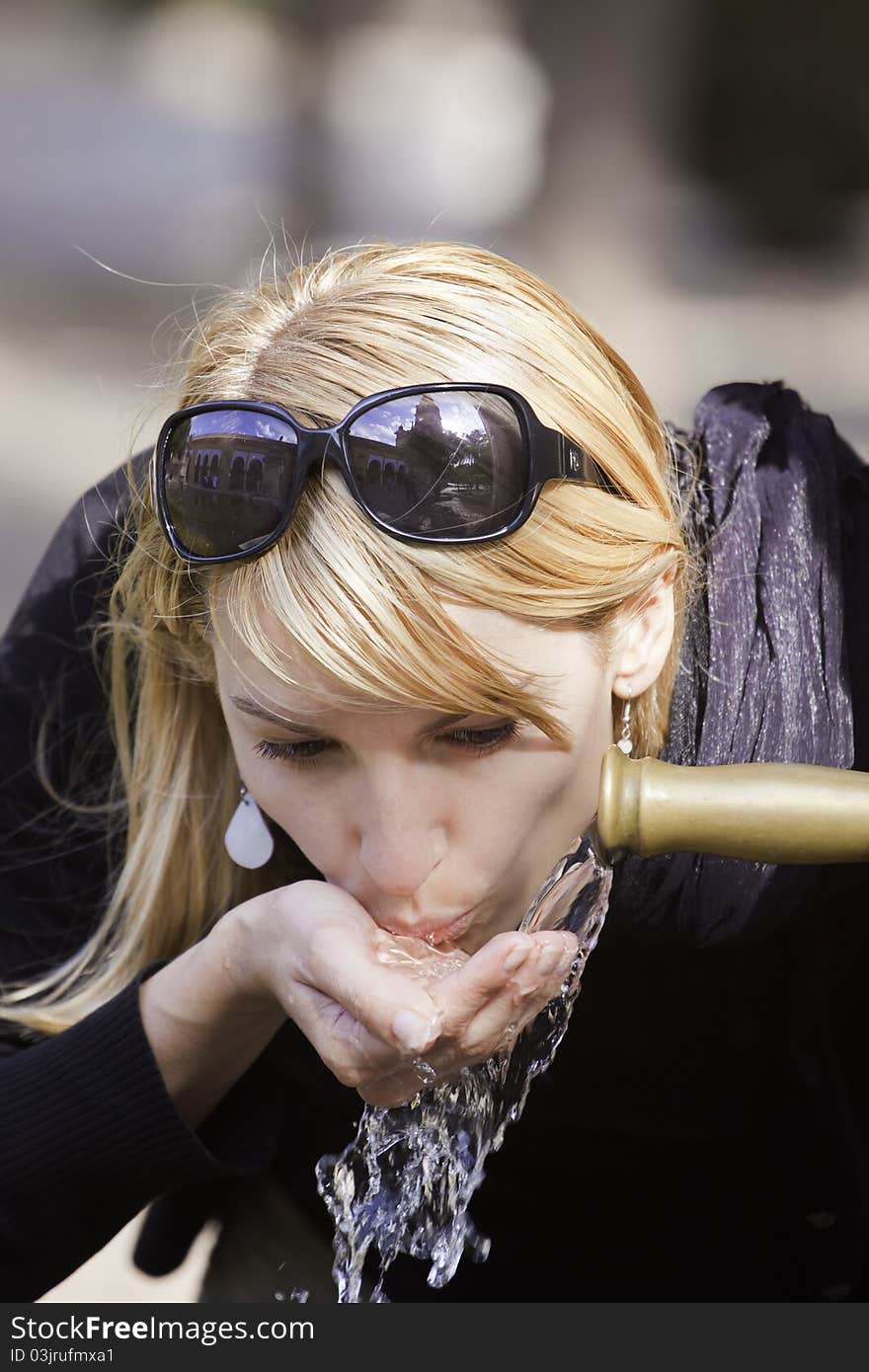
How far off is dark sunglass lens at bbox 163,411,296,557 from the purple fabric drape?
0.43m

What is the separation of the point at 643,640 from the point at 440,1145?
499 millimetres

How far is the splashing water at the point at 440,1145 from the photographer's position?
1.33m

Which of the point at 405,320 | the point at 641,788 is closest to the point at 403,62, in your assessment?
the point at 405,320

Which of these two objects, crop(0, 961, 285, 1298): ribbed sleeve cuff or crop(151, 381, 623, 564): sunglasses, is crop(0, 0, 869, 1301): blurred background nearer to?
crop(0, 961, 285, 1298): ribbed sleeve cuff

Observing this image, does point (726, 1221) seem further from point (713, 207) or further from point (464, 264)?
point (713, 207)

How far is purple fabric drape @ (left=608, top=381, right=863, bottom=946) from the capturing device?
54.6 inches

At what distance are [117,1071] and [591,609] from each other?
2.11ft

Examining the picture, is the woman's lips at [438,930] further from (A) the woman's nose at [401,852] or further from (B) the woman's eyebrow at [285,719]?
(B) the woman's eyebrow at [285,719]

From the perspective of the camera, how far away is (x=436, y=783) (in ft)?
4.03

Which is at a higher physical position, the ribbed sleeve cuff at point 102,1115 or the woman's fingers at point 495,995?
the woman's fingers at point 495,995

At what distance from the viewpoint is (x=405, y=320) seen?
49.1 inches

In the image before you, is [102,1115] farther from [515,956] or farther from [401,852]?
[515,956]

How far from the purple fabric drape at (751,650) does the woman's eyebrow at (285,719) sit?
0.27 m

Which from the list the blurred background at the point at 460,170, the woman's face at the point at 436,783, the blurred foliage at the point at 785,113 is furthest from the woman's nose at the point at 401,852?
the blurred foliage at the point at 785,113
